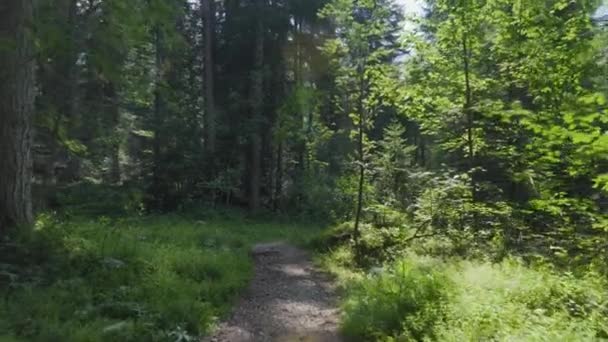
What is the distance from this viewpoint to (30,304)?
532 cm

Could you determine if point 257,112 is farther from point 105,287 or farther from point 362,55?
point 105,287

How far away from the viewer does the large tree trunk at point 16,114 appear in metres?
6.93

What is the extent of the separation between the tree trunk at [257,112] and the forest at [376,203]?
12.7ft

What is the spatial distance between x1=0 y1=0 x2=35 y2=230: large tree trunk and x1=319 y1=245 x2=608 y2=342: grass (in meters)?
5.19

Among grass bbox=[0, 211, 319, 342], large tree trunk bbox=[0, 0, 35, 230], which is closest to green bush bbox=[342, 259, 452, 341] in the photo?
grass bbox=[0, 211, 319, 342]

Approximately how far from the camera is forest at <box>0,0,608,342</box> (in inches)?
205

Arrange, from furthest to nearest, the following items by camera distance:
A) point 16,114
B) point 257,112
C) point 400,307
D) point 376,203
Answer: point 257,112 < point 376,203 < point 16,114 < point 400,307

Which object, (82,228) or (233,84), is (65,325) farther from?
(233,84)

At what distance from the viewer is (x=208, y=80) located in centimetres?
2188

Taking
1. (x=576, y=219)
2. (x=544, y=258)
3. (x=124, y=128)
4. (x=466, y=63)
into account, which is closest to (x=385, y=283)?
(x=544, y=258)

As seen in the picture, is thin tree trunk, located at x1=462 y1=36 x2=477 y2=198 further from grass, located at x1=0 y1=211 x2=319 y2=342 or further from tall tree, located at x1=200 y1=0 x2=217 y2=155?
tall tree, located at x1=200 y1=0 x2=217 y2=155

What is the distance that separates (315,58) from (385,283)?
1721 cm

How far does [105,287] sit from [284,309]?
2.60 metres

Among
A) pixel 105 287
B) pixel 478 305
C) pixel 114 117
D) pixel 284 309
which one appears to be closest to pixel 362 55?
pixel 284 309
